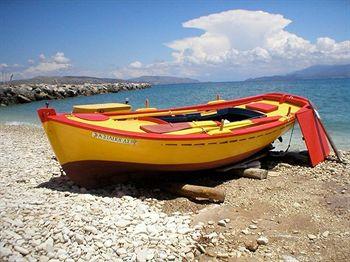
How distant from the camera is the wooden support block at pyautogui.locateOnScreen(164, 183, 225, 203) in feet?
25.1

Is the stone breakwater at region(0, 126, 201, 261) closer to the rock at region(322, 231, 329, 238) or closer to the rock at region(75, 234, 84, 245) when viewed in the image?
the rock at region(75, 234, 84, 245)

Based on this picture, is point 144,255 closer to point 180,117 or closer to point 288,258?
point 288,258

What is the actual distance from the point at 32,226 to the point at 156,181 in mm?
3650

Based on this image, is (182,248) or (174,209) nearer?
(182,248)

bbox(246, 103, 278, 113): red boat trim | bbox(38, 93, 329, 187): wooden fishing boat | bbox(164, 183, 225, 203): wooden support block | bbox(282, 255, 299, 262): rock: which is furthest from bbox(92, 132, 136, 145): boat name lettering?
bbox(246, 103, 278, 113): red boat trim

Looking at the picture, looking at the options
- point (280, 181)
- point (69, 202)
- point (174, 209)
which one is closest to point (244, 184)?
point (280, 181)

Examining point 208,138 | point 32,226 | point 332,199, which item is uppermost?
point 208,138

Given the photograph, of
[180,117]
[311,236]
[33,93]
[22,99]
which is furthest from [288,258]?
[33,93]

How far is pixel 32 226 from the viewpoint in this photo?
587 centimetres

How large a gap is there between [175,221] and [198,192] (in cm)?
120

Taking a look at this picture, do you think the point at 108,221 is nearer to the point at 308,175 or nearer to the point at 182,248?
the point at 182,248

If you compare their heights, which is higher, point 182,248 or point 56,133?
point 56,133

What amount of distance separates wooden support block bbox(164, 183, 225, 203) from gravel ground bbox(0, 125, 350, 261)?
16 cm

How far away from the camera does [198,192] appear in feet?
25.5
